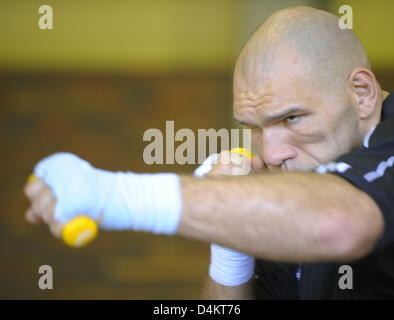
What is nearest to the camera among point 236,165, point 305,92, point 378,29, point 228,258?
point 305,92

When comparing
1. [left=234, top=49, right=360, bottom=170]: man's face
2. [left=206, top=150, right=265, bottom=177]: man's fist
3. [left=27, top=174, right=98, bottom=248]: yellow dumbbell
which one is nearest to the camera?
[left=27, top=174, right=98, bottom=248]: yellow dumbbell

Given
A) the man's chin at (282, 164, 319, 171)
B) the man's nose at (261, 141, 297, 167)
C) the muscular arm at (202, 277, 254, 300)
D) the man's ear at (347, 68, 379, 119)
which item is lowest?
the muscular arm at (202, 277, 254, 300)

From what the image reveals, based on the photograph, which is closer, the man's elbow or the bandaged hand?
the man's elbow

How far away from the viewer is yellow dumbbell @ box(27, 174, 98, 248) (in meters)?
0.66

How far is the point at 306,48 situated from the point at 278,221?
0.59 meters

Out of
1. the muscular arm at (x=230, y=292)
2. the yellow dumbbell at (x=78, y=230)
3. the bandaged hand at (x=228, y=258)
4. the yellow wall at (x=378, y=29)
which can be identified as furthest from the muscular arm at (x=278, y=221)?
the yellow wall at (x=378, y=29)

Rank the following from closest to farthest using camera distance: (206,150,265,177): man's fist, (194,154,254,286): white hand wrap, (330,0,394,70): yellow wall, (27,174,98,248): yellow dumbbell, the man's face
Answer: (27,174,98,248): yellow dumbbell, the man's face, (206,150,265,177): man's fist, (194,154,254,286): white hand wrap, (330,0,394,70): yellow wall

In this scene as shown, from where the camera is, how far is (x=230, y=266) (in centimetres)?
136

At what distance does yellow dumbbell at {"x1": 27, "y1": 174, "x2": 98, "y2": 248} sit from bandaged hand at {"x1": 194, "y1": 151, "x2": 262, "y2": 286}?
60 cm

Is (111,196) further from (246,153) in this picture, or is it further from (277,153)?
(246,153)

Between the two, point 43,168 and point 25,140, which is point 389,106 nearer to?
point 43,168

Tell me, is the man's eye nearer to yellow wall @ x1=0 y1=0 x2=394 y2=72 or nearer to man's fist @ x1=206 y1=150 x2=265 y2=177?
man's fist @ x1=206 y1=150 x2=265 y2=177

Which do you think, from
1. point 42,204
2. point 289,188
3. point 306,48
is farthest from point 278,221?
point 306,48

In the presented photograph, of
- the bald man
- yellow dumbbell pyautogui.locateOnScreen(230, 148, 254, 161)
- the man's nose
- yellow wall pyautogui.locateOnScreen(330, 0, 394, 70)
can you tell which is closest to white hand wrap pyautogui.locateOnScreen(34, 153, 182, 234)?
the bald man
